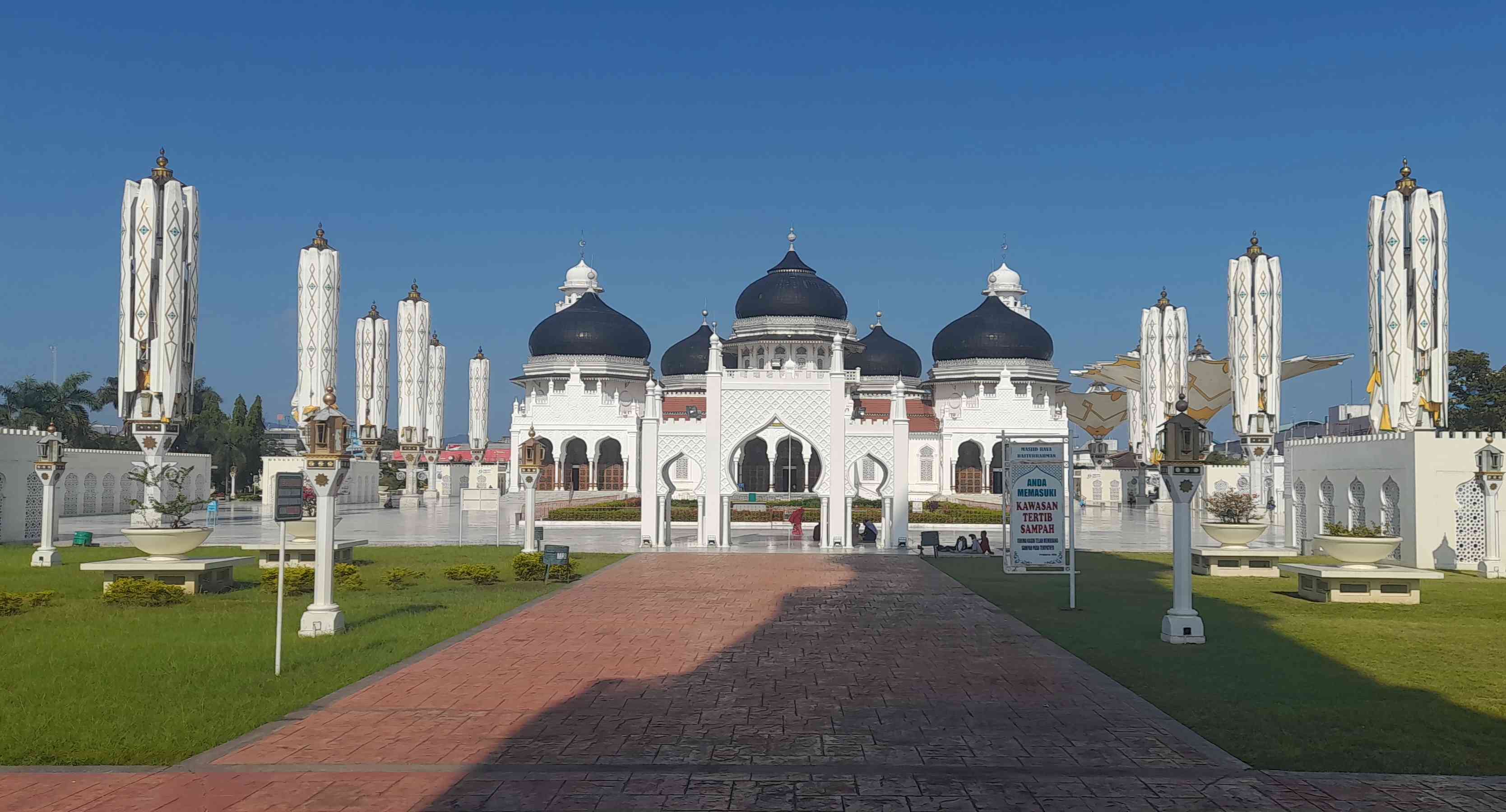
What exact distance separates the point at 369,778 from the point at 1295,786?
4.50 metres

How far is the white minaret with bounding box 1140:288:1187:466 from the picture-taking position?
37.6 metres

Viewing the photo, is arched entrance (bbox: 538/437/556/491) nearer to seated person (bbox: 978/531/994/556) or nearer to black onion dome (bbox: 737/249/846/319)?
black onion dome (bbox: 737/249/846/319)

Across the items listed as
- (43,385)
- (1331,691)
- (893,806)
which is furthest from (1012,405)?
(893,806)

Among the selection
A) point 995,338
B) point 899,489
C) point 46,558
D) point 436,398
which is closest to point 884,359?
point 995,338

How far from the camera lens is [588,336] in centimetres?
5291

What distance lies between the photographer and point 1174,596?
9.87 meters

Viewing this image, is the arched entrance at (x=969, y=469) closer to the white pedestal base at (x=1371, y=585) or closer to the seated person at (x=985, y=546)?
the seated person at (x=985, y=546)

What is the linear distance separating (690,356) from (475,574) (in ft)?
132

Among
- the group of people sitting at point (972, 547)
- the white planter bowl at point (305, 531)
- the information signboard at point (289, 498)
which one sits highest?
the information signboard at point (289, 498)

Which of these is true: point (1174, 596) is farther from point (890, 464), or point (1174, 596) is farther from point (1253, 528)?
point (890, 464)

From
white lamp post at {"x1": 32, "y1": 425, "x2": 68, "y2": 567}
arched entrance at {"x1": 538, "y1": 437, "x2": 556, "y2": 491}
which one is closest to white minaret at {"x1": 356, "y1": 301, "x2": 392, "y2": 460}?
arched entrance at {"x1": 538, "y1": 437, "x2": 556, "y2": 491}

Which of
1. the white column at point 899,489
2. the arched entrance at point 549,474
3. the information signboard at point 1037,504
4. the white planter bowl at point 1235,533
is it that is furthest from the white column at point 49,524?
the arched entrance at point 549,474

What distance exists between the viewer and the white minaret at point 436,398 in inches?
1757

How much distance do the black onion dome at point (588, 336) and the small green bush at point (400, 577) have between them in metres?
37.5
